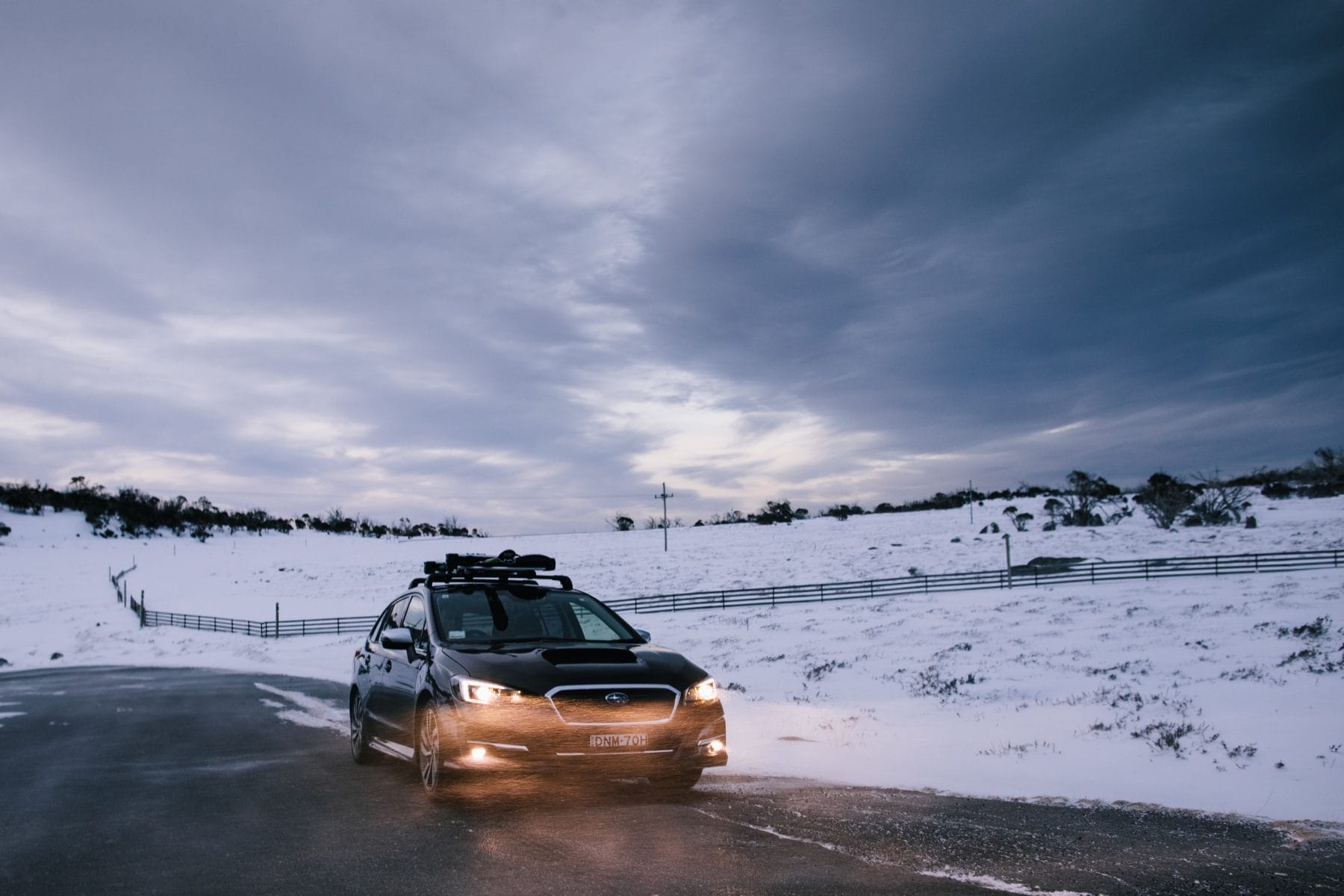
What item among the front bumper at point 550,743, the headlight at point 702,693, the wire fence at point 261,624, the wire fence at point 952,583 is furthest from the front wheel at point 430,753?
the wire fence at point 261,624

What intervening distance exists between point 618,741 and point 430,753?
173cm

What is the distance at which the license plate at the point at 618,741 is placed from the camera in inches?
263

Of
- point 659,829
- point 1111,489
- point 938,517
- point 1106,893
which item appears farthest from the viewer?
point 938,517

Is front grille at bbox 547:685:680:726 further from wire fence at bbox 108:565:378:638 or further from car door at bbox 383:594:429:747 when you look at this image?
wire fence at bbox 108:565:378:638

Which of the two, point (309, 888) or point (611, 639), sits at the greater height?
point (611, 639)

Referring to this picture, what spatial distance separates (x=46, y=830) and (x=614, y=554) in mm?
74038

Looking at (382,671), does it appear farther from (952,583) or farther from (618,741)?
(952,583)

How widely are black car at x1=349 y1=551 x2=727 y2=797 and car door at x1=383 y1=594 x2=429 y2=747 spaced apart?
2cm

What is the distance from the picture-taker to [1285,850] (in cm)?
573

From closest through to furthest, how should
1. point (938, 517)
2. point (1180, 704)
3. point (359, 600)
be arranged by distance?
point (1180, 704) < point (359, 600) < point (938, 517)

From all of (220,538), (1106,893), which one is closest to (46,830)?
(1106,893)

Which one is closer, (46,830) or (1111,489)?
(46,830)

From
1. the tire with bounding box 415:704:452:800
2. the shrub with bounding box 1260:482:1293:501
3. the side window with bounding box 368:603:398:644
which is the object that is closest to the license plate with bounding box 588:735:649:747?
the tire with bounding box 415:704:452:800

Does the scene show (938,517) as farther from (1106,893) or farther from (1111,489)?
(1106,893)
